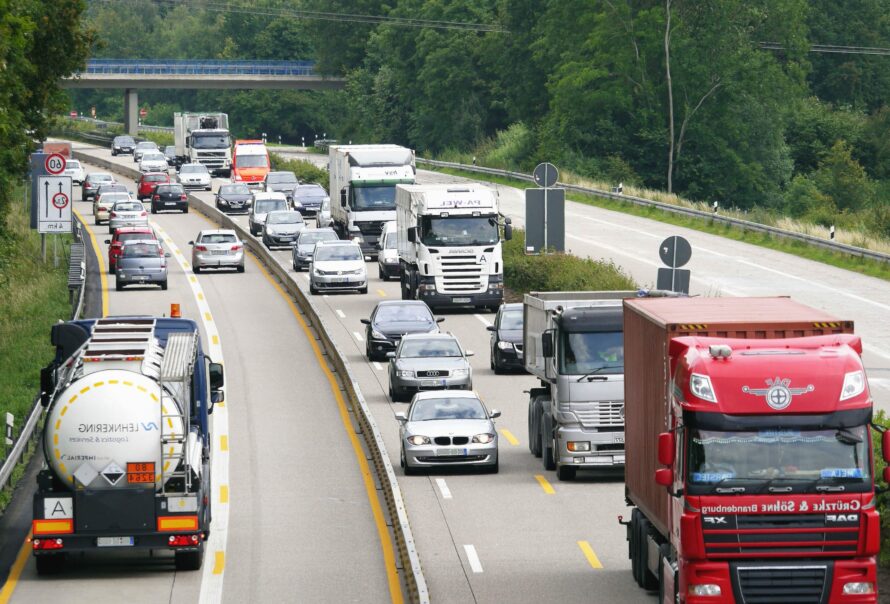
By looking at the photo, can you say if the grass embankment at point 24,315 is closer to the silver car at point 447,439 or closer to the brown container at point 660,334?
the silver car at point 447,439

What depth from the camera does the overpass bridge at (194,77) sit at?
445ft

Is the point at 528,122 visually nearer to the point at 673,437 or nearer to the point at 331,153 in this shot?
the point at 331,153

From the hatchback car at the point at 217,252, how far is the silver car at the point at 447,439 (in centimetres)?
3134

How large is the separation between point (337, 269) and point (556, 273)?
7869 mm

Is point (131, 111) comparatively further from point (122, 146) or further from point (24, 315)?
point (24, 315)

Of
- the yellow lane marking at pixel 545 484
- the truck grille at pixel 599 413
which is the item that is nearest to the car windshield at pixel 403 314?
the yellow lane marking at pixel 545 484

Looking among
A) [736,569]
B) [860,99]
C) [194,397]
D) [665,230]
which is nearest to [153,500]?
[194,397]

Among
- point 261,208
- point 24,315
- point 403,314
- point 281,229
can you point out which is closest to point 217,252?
point 281,229

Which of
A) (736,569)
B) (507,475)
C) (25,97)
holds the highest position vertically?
(25,97)

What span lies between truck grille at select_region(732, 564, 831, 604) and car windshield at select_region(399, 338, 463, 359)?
66.6 feet

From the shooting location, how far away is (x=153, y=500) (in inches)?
802

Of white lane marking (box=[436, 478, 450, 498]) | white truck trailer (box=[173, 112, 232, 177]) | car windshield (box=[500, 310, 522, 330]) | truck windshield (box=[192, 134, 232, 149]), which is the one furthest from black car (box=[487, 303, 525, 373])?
truck windshield (box=[192, 134, 232, 149])

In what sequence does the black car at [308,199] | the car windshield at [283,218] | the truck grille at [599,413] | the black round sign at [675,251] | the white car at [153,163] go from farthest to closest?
the white car at [153,163] → the black car at [308,199] → the car windshield at [283,218] → the black round sign at [675,251] → the truck grille at [599,413]

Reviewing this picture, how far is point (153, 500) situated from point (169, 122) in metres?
181
